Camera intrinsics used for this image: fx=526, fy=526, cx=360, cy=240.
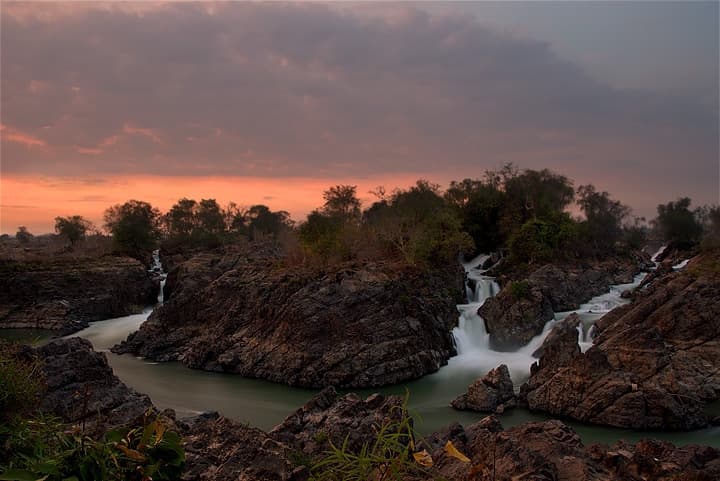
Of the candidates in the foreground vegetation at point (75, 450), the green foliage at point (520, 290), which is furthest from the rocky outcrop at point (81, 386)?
the green foliage at point (520, 290)

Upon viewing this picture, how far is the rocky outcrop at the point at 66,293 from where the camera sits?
34.4 m

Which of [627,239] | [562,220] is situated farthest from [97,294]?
[627,239]

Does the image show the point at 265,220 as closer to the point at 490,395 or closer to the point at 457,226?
the point at 457,226

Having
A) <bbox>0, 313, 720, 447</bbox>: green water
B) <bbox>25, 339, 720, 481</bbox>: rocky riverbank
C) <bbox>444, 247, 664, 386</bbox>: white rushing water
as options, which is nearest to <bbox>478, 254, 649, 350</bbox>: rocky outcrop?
<bbox>444, 247, 664, 386</bbox>: white rushing water

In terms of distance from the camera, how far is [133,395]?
38.4 ft

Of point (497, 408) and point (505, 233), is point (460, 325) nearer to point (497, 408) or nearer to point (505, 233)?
point (497, 408)

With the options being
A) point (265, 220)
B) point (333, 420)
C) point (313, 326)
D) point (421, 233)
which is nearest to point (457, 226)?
point (421, 233)

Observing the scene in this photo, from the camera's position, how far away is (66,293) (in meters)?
36.6

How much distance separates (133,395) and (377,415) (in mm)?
5620

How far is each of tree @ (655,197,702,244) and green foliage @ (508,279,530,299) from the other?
1278 inches

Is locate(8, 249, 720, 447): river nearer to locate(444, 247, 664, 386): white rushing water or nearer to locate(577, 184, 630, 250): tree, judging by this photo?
locate(444, 247, 664, 386): white rushing water

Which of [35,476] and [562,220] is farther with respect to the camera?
[562,220]

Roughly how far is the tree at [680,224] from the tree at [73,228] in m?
63.3

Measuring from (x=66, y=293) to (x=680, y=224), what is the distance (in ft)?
173
